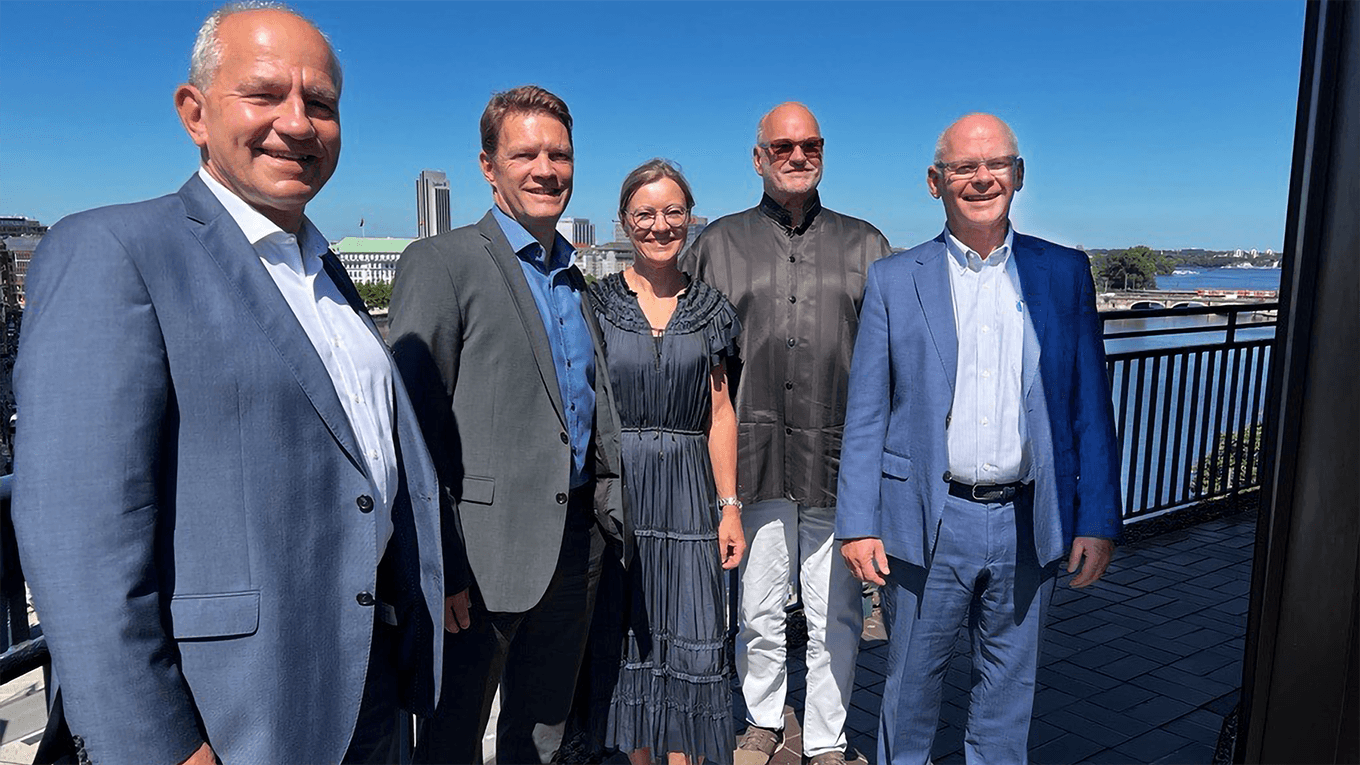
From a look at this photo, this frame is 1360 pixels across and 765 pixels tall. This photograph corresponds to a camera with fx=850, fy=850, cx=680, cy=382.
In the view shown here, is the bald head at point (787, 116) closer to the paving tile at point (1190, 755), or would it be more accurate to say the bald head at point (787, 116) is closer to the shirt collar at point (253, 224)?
the shirt collar at point (253, 224)

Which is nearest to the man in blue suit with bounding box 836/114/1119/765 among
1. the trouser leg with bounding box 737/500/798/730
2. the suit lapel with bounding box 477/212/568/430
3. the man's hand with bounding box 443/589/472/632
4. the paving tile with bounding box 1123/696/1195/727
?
the trouser leg with bounding box 737/500/798/730

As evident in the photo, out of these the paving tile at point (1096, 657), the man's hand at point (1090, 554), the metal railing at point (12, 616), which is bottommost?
the paving tile at point (1096, 657)

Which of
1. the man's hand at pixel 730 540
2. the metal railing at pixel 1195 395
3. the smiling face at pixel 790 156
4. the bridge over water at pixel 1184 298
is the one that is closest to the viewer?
the man's hand at pixel 730 540

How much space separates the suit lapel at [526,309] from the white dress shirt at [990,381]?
110cm

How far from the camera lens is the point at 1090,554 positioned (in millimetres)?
2428

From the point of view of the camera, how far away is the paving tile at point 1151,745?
3.15 metres

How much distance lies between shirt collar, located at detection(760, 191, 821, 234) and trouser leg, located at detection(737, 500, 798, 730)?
1001 millimetres

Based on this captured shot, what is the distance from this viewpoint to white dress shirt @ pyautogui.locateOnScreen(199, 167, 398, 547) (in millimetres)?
1506

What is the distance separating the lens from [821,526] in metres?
3.08

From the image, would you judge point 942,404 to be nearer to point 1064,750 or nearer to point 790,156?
point 790,156

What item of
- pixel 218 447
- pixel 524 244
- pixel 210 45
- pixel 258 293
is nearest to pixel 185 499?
pixel 218 447

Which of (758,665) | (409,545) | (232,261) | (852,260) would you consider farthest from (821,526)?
(232,261)

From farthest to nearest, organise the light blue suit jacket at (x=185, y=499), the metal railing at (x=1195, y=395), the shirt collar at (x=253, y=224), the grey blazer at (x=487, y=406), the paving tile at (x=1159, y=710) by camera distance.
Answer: the metal railing at (x=1195, y=395), the paving tile at (x=1159, y=710), the grey blazer at (x=487, y=406), the shirt collar at (x=253, y=224), the light blue suit jacket at (x=185, y=499)

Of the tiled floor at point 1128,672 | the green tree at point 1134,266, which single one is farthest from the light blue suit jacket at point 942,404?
the green tree at point 1134,266
